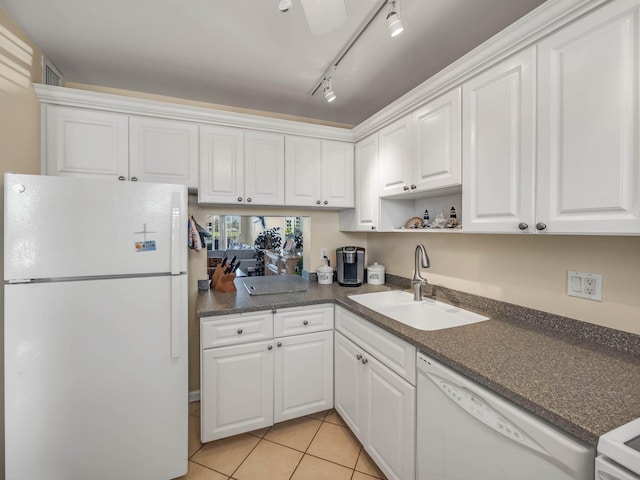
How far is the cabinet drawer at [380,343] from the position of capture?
51.7 inches

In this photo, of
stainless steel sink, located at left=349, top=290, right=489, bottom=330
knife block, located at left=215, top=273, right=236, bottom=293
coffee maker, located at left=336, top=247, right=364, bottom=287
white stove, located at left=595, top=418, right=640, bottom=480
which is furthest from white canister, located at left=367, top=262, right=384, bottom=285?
white stove, located at left=595, top=418, right=640, bottom=480

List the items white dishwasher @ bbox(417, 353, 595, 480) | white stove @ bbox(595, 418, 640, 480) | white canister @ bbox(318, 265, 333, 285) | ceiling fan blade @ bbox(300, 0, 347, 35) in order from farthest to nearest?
1. white canister @ bbox(318, 265, 333, 285)
2. ceiling fan blade @ bbox(300, 0, 347, 35)
3. white dishwasher @ bbox(417, 353, 595, 480)
4. white stove @ bbox(595, 418, 640, 480)

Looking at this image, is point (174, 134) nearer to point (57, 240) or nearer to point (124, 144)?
point (124, 144)

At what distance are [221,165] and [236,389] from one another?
4.86ft

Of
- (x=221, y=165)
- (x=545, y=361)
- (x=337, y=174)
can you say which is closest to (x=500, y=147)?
(x=545, y=361)

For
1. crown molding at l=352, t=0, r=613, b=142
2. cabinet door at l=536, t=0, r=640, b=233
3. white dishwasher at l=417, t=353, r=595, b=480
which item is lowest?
white dishwasher at l=417, t=353, r=595, b=480

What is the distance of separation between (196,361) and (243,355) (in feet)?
2.44

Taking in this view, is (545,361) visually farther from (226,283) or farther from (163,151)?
(163,151)

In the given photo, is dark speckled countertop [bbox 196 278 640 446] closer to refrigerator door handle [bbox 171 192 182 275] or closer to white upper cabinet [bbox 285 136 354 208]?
refrigerator door handle [bbox 171 192 182 275]

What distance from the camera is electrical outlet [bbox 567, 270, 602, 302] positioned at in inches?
47.5

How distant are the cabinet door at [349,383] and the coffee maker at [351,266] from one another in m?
0.51

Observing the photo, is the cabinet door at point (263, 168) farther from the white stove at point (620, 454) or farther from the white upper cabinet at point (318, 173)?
the white stove at point (620, 454)

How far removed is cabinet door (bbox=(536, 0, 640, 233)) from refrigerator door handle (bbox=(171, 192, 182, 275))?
162 centimetres

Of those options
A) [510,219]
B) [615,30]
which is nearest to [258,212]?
[510,219]
